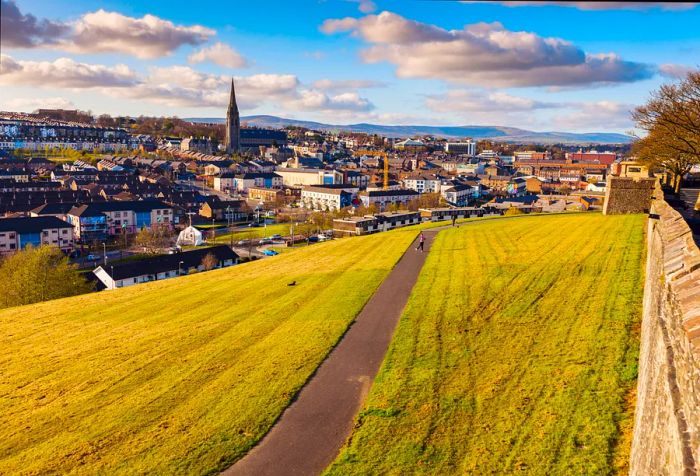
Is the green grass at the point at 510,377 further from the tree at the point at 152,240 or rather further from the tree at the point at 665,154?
the tree at the point at 152,240

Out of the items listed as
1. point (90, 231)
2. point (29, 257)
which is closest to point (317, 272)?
point (29, 257)

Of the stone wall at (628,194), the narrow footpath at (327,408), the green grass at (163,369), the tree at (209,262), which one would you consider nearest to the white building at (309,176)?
the tree at (209,262)

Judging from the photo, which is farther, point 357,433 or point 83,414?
point 83,414

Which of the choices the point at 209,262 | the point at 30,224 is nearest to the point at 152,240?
the point at 30,224

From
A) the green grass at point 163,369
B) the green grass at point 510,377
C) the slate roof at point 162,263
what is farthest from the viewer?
the slate roof at point 162,263

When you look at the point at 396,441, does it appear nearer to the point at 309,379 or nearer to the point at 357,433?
the point at 357,433

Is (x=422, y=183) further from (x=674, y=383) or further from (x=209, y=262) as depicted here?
(x=674, y=383)

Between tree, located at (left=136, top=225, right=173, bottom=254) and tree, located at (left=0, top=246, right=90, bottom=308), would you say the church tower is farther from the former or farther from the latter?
tree, located at (left=0, top=246, right=90, bottom=308)

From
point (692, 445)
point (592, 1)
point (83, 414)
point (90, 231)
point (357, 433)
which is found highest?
point (592, 1)
